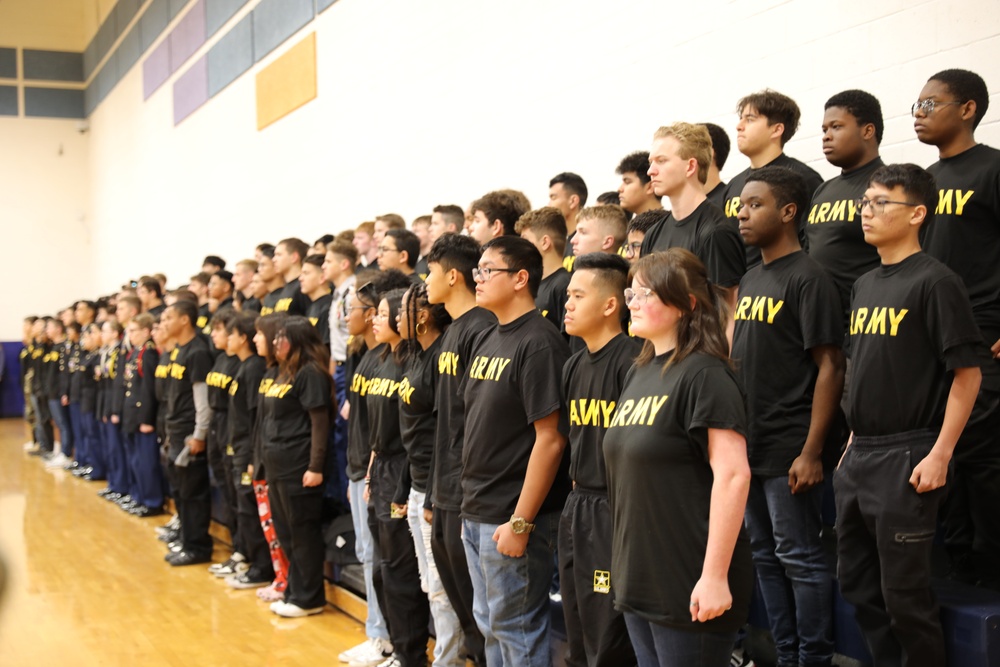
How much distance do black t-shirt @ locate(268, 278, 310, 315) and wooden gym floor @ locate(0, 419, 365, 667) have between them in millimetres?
1899

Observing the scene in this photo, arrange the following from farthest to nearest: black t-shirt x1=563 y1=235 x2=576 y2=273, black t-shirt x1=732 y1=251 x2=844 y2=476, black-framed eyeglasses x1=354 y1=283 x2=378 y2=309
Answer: black-framed eyeglasses x1=354 y1=283 x2=378 y2=309
black t-shirt x1=563 y1=235 x2=576 y2=273
black t-shirt x1=732 y1=251 x2=844 y2=476

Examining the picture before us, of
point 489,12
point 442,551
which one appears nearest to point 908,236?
point 442,551

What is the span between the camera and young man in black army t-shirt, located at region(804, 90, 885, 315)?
3555mm

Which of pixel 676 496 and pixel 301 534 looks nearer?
pixel 676 496

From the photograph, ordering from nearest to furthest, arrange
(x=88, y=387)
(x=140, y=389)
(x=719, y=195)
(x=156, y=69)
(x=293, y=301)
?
(x=719, y=195)
(x=293, y=301)
(x=140, y=389)
(x=88, y=387)
(x=156, y=69)

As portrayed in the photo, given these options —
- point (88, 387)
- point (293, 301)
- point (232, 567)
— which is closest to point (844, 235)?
point (293, 301)

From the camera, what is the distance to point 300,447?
5.59m

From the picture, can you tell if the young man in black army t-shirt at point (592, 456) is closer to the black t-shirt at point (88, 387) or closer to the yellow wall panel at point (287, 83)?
the yellow wall panel at point (287, 83)

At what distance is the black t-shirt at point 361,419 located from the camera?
Result: 478 cm

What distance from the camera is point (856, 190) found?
11.7 ft

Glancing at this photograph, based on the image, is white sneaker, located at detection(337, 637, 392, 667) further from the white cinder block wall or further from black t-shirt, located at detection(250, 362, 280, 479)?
the white cinder block wall

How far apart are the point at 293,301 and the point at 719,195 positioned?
146 inches

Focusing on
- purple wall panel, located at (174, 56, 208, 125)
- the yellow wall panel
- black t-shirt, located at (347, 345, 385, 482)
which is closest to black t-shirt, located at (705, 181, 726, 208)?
black t-shirt, located at (347, 345, 385, 482)

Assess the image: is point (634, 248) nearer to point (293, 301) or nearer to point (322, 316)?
point (322, 316)
